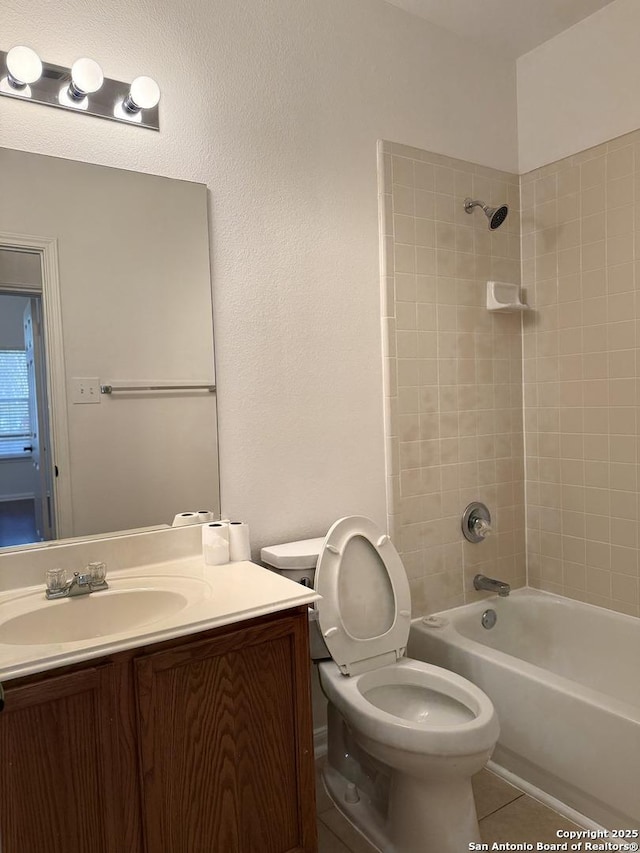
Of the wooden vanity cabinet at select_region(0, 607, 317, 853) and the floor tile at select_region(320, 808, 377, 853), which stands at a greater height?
the wooden vanity cabinet at select_region(0, 607, 317, 853)

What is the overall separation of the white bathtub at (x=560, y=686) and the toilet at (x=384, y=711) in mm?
327

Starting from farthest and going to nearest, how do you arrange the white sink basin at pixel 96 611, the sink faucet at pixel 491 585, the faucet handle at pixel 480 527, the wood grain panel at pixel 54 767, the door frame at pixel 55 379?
the faucet handle at pixel 480 527 < the sink faucet at pixel 491 585 < the door frame at pixel 55 379 < the white sink basin at pixel 96 611 < the wood grain panel at pixel 54 767

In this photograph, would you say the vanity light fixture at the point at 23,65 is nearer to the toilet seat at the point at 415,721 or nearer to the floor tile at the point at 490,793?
the toilet seat at the point at 415,721

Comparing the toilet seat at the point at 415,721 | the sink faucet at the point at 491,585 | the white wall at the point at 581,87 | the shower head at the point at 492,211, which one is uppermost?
the white wall at the point at 581,87

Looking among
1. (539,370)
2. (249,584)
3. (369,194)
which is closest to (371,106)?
(369,194)

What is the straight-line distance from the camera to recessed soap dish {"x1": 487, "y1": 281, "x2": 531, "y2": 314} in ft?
8.77

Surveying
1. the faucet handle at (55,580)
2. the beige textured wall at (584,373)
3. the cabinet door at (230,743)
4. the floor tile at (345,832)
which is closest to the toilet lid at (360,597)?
the cabinet door at (230,743)

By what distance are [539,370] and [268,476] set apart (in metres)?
1.43

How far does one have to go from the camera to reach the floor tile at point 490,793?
1933mm

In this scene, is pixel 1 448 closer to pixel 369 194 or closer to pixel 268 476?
pixel 268 476

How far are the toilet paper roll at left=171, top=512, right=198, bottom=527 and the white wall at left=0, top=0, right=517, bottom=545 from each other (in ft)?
0.45

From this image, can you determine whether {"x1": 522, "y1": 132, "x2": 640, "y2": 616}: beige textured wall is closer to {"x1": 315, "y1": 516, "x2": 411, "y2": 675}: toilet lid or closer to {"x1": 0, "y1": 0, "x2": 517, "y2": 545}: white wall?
{"x1": 0, "y1": 0, "x2": 517, "y2": 545}: white wall

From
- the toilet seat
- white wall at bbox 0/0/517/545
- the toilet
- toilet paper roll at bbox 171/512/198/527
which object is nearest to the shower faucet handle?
white wall at bbox 0/0/517/545

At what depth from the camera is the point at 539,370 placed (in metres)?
2.79
